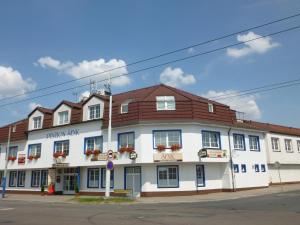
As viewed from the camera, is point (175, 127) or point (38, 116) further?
point (38, 116)

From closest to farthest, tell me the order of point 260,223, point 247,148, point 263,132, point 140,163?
point 260,223, point 140,163, point 247,148, point 263,132

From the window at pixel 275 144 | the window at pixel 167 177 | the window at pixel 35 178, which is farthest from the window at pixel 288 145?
the window at pixel 35 178

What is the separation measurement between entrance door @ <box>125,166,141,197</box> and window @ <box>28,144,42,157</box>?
1250cm

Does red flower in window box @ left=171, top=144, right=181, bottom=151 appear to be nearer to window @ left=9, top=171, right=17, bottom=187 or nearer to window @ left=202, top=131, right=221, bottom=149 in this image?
window @ left=202, top=131, right=221, bottom=149

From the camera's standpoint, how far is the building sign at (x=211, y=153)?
88.8 ft

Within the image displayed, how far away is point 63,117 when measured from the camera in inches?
1371

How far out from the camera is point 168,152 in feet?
89.2

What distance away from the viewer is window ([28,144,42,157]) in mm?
36019

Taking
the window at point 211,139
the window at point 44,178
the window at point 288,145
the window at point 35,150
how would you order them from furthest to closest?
1. the window at point 288,145
2. the window at point 35,150
3. the window at point 44,178
4. the window at point 211,139

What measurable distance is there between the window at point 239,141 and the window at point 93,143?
12755mm

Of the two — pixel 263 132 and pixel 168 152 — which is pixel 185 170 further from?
pixel 263 132

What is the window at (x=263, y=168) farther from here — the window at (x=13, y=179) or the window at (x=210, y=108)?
the window at (x=13, y=179)

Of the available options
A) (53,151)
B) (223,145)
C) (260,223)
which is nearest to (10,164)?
(53,151)

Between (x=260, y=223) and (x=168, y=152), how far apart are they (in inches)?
636
